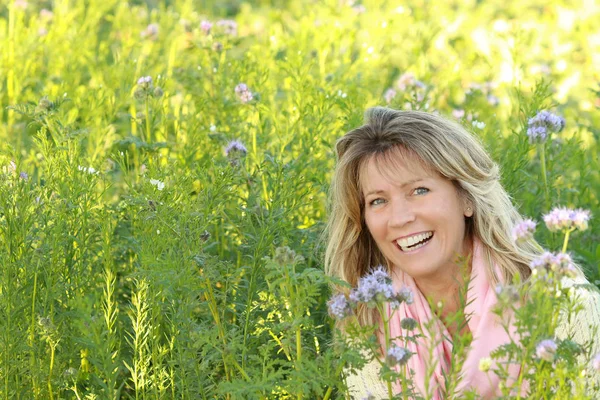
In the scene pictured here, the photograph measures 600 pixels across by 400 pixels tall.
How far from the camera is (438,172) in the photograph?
2.98 metres

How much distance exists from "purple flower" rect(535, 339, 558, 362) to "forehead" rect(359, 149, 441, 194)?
1086 millimetres

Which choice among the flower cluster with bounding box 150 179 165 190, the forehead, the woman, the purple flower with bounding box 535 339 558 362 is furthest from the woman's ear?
the purple flower with bounding box 535 339 558 362

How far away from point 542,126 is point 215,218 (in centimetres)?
117

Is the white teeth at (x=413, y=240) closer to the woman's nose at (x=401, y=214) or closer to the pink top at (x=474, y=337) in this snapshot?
the woman's nose at (x=401, y=214)

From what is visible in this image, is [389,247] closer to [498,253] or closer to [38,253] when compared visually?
[498,253]

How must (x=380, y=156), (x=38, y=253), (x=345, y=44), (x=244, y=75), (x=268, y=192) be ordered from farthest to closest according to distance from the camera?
(x=345, y=44) → (x=244, y=75) → (x=268, y=192) → (x=380, y=156) → (x=38, y=253)

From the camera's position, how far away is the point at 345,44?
5.23 m

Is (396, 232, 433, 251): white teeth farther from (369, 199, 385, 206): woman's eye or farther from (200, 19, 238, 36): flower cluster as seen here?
(200, 19, 238, 36): flower cluster

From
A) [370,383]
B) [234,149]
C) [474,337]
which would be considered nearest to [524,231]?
[474,337]

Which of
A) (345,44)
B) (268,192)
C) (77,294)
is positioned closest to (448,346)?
(268,192)

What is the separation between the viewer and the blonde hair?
9.75ft

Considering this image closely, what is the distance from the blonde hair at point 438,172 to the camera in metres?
2.97

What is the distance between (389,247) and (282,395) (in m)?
0.64

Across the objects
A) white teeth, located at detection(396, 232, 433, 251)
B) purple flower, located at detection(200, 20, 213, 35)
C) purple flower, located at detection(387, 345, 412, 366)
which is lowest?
purple flower, located at detection(387, 345, 412, 366)
